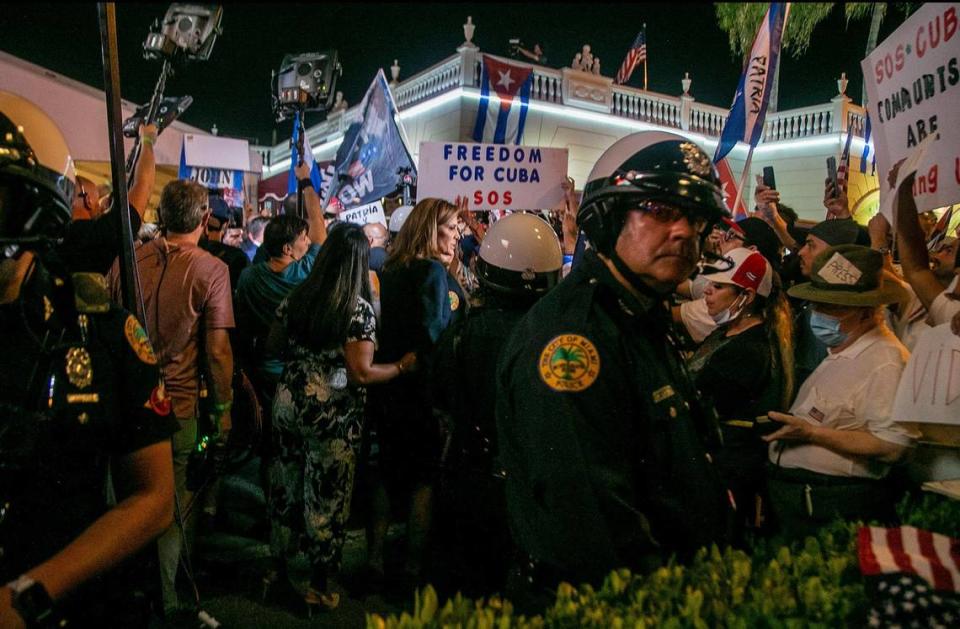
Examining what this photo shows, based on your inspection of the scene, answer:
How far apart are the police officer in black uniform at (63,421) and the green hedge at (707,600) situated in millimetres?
719

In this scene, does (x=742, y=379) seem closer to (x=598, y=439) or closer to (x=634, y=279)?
(x=634, y=279)

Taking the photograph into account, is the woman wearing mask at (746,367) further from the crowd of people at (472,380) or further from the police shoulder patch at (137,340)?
the police shoulder patch at (137,340)

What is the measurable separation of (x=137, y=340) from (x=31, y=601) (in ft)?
2.27

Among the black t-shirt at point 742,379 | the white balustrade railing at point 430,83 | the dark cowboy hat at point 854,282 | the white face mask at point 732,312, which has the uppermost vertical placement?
the white balustrade railing at point 430,83

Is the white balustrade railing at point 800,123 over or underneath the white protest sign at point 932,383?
over

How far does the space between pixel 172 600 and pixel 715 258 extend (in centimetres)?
356

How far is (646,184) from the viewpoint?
82.4 inches

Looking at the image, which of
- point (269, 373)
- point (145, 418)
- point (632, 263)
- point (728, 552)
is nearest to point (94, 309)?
point (145, 418)

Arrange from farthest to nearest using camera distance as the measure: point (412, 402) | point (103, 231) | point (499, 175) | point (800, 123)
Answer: point (800, 123), point (499, 175), point (412, 402), point (103, 231)

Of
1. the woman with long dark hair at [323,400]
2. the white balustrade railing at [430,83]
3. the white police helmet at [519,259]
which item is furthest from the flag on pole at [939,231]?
the white balustrade railing at [430,83]

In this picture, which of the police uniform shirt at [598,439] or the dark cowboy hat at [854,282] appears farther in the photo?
the dark cowboy hat at [854,282]

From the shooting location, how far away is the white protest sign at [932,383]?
2.60 metres

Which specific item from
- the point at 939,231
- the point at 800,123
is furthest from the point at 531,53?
the point at 939,231

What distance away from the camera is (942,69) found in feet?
10.6
